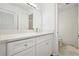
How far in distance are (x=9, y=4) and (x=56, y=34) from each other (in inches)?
48.7

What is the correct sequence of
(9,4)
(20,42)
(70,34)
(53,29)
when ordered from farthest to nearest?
(53,29) → (70,34) → (9,4) → (20,42)

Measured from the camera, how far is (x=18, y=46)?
3.23 feet

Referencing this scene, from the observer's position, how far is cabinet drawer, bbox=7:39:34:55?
0.87 m

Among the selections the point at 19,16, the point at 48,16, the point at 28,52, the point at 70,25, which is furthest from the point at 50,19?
the point at 28,52

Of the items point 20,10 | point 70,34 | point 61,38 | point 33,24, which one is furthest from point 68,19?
point 20,10

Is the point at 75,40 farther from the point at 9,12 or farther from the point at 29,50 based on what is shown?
the point at 9,12

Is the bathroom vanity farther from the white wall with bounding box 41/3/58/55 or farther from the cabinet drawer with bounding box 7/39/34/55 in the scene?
the white wall with bounding box 41/3/58/55

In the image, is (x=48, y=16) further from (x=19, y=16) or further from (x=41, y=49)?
(x=41, y=49)

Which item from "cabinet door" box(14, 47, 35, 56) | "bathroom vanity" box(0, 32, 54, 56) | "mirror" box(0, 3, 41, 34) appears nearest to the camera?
"bathroom vanity" box(0, 32, 54, 56)

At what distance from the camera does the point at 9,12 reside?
145 centimetres

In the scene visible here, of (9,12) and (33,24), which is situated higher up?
(9,12)

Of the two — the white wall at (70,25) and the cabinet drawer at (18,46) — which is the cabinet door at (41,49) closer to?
the cabinet drawer at (18,46)

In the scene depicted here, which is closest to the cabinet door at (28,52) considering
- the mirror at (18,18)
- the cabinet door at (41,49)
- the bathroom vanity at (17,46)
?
the bathroom vanity at (17,46)

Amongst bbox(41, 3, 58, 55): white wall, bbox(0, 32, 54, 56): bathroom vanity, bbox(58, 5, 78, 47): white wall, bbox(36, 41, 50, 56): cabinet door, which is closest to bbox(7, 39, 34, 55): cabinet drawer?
bbox(0, 32, 54, 56): bathroom vanity
